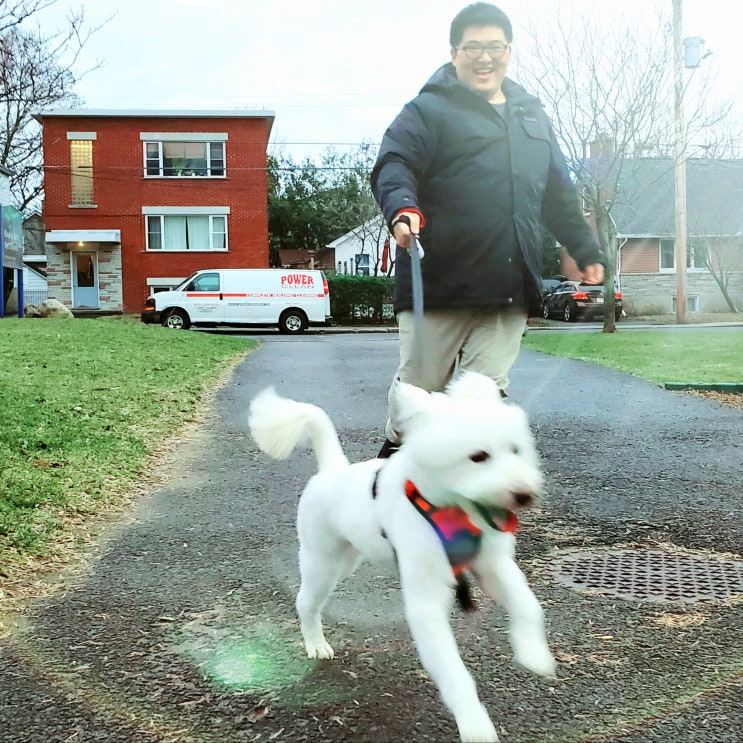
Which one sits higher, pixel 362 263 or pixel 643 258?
pixel 362 263

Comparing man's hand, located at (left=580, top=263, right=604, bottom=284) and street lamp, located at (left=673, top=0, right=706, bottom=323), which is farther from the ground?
street lamp, located at (left=673, top=0, right=706, bottom=323)

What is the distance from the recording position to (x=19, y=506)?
464cm

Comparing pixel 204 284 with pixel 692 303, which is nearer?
pixel 204 284

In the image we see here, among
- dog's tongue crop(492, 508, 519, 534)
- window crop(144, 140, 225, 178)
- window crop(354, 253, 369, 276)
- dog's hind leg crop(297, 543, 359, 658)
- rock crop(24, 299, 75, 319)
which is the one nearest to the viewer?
dog's tongue crop(492, 508, 519, 534)

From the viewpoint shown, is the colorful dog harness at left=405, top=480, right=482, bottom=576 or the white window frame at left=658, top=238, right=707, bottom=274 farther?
the white window frame at left=658, top=238, right=707, bottom=274

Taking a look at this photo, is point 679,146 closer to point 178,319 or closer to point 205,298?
point 205,298

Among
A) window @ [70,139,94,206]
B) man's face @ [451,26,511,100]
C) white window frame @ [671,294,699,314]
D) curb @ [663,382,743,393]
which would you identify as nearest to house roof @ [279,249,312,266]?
window @ [70,139,94,206]

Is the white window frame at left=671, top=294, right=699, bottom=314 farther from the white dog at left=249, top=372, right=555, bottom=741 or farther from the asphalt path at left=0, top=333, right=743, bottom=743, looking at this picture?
the white dog at left=249, top=372, right=555, bottom=741

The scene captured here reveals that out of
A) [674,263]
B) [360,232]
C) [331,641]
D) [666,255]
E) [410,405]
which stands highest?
[360,232]

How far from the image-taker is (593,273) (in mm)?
3541

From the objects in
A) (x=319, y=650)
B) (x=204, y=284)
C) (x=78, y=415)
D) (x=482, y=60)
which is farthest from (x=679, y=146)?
(x=319, y=650)

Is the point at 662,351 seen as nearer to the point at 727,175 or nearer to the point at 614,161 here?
the point at 614,161

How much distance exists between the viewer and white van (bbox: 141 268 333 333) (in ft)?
83.2

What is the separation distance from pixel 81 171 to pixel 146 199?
2.68m
